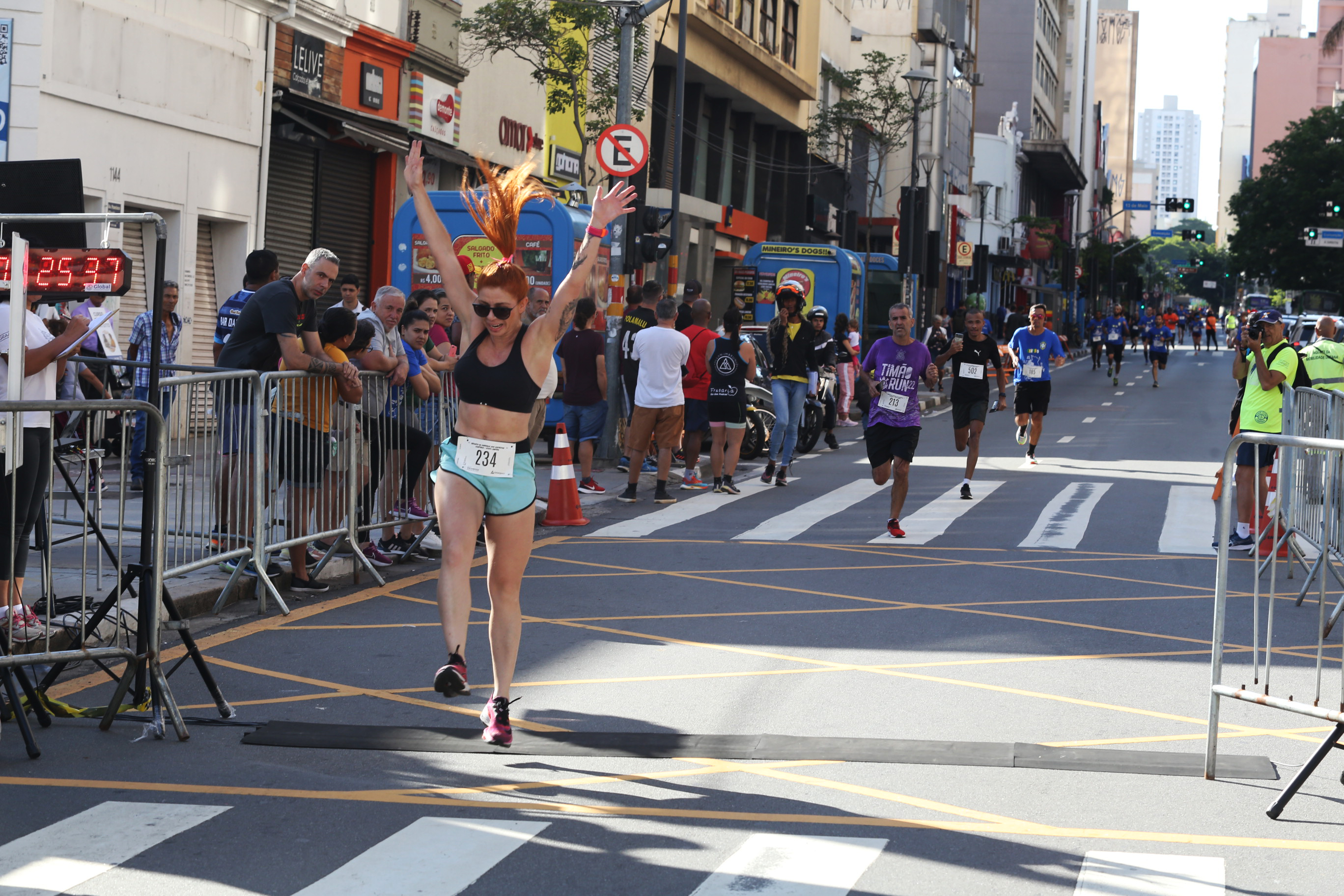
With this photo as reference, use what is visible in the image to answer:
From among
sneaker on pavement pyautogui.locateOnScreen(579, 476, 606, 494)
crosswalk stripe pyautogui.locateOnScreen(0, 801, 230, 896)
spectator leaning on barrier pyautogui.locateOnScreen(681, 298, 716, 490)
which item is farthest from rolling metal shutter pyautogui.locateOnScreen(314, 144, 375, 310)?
crosswalk stripe pyautogui.locateOnScreen(0, 801, 230, 896)

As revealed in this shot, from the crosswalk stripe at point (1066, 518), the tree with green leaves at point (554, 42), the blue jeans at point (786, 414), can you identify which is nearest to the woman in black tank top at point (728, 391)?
the blue jeans at point (786, 414)

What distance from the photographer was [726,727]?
6.64m

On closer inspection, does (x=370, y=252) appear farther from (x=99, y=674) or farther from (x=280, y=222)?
(x=99, y=674)

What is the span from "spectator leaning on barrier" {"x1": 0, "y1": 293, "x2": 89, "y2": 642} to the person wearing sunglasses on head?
170 centimetres

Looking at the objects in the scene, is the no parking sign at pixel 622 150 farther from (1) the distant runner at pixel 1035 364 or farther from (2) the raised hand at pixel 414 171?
(2) the raised hand at pixel 414 171

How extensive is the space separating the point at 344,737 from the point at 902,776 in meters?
2.16

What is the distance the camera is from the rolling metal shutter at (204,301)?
19266 mm

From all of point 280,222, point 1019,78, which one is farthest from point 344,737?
point 1019,78

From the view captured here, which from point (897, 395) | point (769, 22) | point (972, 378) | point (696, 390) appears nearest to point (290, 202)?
point (696, 390)

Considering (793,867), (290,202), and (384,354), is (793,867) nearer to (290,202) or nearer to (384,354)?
(384,354)

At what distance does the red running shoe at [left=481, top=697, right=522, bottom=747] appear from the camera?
20.3 feet

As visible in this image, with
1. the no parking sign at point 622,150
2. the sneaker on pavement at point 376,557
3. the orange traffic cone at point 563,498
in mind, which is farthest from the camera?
the no parking sign at point 622,150

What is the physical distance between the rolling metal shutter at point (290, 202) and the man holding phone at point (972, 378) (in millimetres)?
9128

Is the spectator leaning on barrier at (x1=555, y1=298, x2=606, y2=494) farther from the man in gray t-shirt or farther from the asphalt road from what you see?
the man in gray t-shirt
